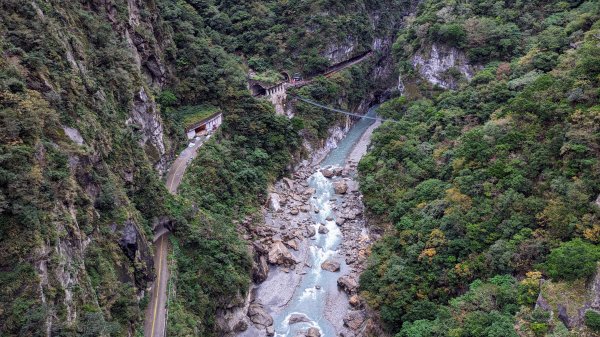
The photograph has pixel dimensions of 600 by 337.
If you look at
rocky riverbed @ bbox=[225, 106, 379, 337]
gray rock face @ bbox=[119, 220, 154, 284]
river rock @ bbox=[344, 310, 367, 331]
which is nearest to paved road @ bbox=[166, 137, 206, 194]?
rocky riverbed @ bbox=[225, 106, 379, 337]

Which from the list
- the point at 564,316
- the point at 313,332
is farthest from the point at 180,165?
the point at 564,316

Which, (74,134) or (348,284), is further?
(348,284)

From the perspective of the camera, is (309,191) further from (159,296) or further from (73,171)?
(73,171)

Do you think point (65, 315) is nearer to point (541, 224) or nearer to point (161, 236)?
point (161, 236)

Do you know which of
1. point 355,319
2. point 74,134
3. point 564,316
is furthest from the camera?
point 355,319

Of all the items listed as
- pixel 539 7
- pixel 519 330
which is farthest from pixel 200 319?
pixel 539 7

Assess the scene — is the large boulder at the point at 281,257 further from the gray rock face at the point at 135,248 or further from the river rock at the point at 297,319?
the gray rock face at the point at 135,248
